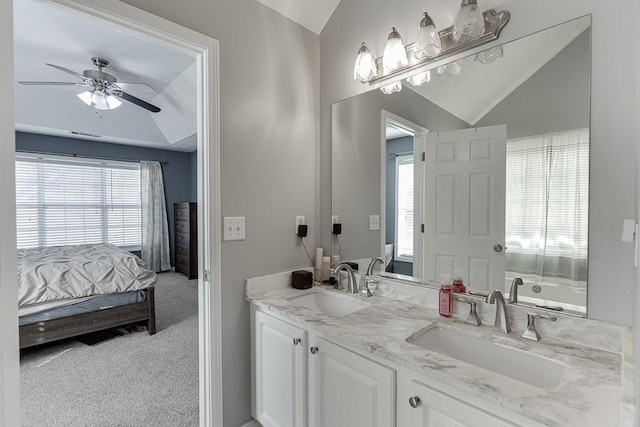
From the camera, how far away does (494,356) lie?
116cm

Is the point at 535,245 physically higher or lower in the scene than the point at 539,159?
lower

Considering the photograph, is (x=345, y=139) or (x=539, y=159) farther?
(x=345, y=139)

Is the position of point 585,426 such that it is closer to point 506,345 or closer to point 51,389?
point 506,345

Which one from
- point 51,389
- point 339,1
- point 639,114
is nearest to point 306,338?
point 639,114

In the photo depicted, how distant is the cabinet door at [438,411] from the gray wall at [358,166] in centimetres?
88

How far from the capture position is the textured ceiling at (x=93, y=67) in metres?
2.53

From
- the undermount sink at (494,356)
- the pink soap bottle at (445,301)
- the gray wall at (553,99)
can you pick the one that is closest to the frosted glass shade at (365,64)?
the gray wall at (553,99)

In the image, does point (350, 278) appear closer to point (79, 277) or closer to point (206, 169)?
point (206, 169)

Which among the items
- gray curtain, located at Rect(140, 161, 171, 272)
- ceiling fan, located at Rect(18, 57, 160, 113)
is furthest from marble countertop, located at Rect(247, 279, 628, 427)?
gray curtain, located at Rect(140, 161, 171, 272)

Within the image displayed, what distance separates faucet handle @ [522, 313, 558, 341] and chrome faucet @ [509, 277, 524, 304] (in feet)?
0.27

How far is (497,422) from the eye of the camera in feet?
2.71

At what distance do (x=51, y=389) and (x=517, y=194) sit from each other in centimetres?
320

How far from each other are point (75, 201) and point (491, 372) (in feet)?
20.4

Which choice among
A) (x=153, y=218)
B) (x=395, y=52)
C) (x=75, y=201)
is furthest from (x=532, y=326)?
(x=75, y=201)
